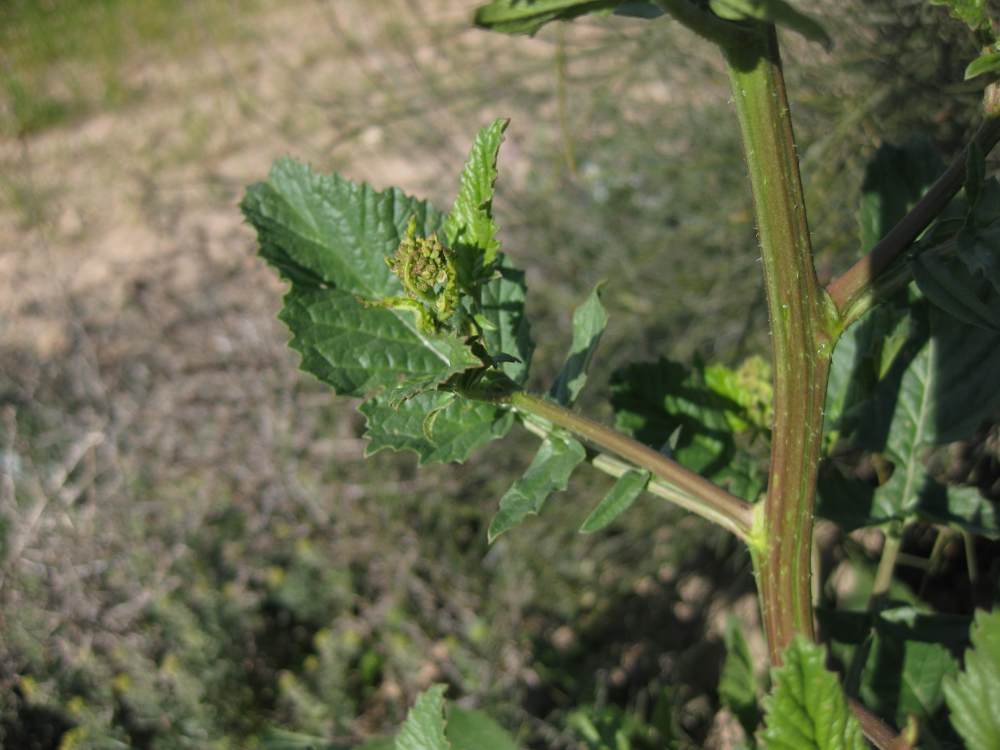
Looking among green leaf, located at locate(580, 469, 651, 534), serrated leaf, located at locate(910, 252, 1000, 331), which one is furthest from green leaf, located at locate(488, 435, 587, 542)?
serrated leaf, located at locate(910, 252, 1000, 331)

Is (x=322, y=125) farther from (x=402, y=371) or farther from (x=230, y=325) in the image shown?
(x=402, y=371)

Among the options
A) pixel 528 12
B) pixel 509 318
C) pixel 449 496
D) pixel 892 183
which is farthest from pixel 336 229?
pixel 449 496

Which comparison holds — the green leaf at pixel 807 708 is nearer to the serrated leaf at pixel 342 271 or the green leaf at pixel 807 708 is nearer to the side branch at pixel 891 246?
the side branch at pixel 891 246

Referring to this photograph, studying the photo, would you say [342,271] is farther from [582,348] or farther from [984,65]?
[984,65]

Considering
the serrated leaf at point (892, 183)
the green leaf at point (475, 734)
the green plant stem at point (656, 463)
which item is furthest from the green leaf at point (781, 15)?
the green leaf at point (475, 734)

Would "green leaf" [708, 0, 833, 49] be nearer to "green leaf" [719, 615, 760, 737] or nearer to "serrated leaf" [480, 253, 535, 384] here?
"serrated leaf" [480, 253, 535, 384]

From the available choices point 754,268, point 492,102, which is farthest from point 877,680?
point 492,102
